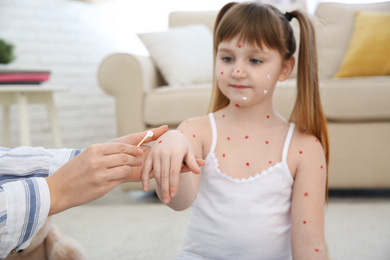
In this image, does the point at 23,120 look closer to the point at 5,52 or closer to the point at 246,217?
the point at 5,52

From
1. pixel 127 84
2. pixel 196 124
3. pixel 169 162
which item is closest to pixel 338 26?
pixel 127 84

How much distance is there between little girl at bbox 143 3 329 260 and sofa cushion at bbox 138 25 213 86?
4.37ft

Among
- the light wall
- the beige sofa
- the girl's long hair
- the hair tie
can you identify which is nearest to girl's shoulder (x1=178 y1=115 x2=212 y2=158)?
the girl's long hair

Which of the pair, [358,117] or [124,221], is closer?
[124,221]

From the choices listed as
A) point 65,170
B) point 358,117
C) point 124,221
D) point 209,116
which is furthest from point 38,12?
→ point 65,170

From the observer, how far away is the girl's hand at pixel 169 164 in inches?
28.5

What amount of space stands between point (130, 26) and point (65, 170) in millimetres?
2960

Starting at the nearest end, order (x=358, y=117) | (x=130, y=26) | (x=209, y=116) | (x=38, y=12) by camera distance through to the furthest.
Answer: (x=209, y=116)
(x=358, y=117)
(x=38, y=12)
(x=130, y=26)

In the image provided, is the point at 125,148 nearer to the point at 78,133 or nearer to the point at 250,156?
the point at 250,156

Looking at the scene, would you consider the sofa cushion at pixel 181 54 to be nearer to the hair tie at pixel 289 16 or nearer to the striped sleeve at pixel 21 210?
the hair tie at pixel 289 16

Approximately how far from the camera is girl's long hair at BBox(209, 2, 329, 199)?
945 mm

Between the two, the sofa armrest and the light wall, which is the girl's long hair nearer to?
the sofa armrest

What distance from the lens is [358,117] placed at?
1917 millimetres

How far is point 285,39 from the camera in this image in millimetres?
976
